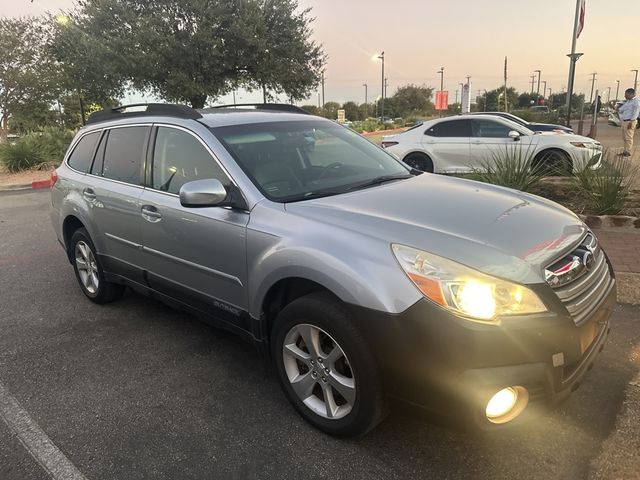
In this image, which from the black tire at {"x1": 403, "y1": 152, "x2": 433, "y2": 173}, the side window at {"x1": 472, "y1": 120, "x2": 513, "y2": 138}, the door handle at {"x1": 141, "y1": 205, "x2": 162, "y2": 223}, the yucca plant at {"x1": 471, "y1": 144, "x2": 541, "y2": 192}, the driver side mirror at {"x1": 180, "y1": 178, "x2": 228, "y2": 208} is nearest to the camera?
the driver side mirror at {"x1": 180, "y1": 178, "x2": 228, "y2": 208}

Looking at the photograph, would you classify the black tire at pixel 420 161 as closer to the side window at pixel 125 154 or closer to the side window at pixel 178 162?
the side window at pixel 125 154

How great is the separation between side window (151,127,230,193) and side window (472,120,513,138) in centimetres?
809

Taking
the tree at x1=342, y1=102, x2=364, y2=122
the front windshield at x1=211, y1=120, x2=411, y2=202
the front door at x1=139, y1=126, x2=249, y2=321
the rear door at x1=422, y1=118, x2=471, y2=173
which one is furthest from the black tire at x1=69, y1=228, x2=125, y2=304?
the tree at x1=342, y1=102, x2=364, y2=122

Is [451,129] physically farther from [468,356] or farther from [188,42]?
[188,42]

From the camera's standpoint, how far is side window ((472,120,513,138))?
398 inches

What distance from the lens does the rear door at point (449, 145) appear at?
33.8 ft

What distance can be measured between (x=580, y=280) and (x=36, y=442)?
118 inches

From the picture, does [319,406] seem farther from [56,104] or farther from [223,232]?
[56,104]

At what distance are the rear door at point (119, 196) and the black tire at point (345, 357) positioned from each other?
1716 millimetres

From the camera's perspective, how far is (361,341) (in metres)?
2.30

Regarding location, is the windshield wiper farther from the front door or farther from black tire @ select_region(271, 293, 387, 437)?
black tire @ select_region(271, 293, 387, 437)

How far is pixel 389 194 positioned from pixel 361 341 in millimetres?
1069

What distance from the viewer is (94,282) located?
15.2ft

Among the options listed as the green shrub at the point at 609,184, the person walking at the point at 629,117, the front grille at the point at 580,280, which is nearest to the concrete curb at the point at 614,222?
the green shrub at the point at 609,184
